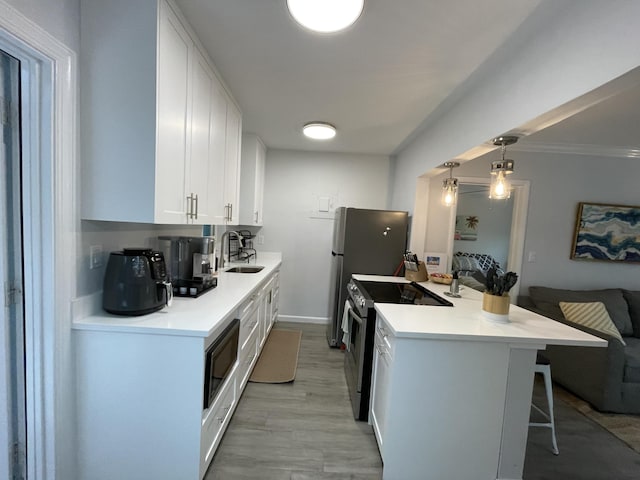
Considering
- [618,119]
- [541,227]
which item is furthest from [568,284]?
[618,119]

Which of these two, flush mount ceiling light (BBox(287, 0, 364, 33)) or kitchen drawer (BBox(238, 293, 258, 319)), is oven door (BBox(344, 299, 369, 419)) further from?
flush mount ceiling light (BBox(287, 0, 364, 33))

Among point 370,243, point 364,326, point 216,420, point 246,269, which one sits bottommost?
point 216,420

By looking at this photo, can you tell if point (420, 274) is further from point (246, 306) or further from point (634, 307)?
point (634, 307)

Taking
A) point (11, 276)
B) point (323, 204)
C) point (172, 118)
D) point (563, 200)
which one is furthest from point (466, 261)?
point (11, 276)

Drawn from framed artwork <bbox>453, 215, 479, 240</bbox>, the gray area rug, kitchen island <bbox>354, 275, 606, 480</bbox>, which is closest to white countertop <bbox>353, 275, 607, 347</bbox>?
kitchen island <bbox>354, 275, 606, 480</bbox>

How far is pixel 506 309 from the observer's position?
161cm

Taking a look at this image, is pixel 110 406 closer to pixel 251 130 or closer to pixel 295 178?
pixel 251 130

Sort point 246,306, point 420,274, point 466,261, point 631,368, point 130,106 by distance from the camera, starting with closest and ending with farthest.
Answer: point 130,106 < point 246,306 < point 631,368 < point 420,274 < point 466,261

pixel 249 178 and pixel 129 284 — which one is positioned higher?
pixel 249 178

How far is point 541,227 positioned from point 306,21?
3245 millimetres

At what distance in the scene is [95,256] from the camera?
4.61 feet

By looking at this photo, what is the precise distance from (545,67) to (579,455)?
2.37 metres

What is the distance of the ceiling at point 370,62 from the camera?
129 cm

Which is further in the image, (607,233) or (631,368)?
(607,233)
